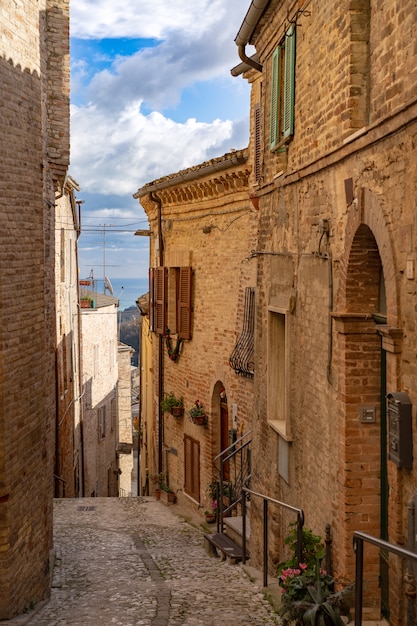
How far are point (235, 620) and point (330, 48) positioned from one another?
217 inches

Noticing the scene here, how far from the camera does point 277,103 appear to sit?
9.29 meters

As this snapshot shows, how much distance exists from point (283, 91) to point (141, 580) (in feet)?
21.3

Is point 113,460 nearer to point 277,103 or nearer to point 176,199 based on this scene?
point 176,199

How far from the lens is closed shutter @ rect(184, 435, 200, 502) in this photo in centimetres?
1692

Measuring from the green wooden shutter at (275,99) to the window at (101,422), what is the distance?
20.9m

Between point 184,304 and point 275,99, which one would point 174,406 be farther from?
point 275,99

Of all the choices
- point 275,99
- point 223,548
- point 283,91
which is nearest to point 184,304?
point 223,548

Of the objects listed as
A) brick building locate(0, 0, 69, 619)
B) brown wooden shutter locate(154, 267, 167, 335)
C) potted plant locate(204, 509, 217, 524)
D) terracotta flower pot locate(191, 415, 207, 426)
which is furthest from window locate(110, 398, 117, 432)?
brick building locate(0, 0, 69, 619)

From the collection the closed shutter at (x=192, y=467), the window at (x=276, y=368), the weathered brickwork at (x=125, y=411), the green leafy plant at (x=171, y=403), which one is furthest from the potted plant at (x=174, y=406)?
the weathered brickwork at (x=125, y=411)

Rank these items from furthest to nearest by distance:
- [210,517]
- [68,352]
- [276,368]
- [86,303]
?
[86,303]
[68,352]
[210,517]
[276,368]

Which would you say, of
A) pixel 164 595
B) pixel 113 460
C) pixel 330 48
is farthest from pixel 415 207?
pixel 113 460

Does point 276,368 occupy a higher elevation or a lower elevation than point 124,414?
higher

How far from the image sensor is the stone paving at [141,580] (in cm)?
808

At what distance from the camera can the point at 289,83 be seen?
8.71 meters
